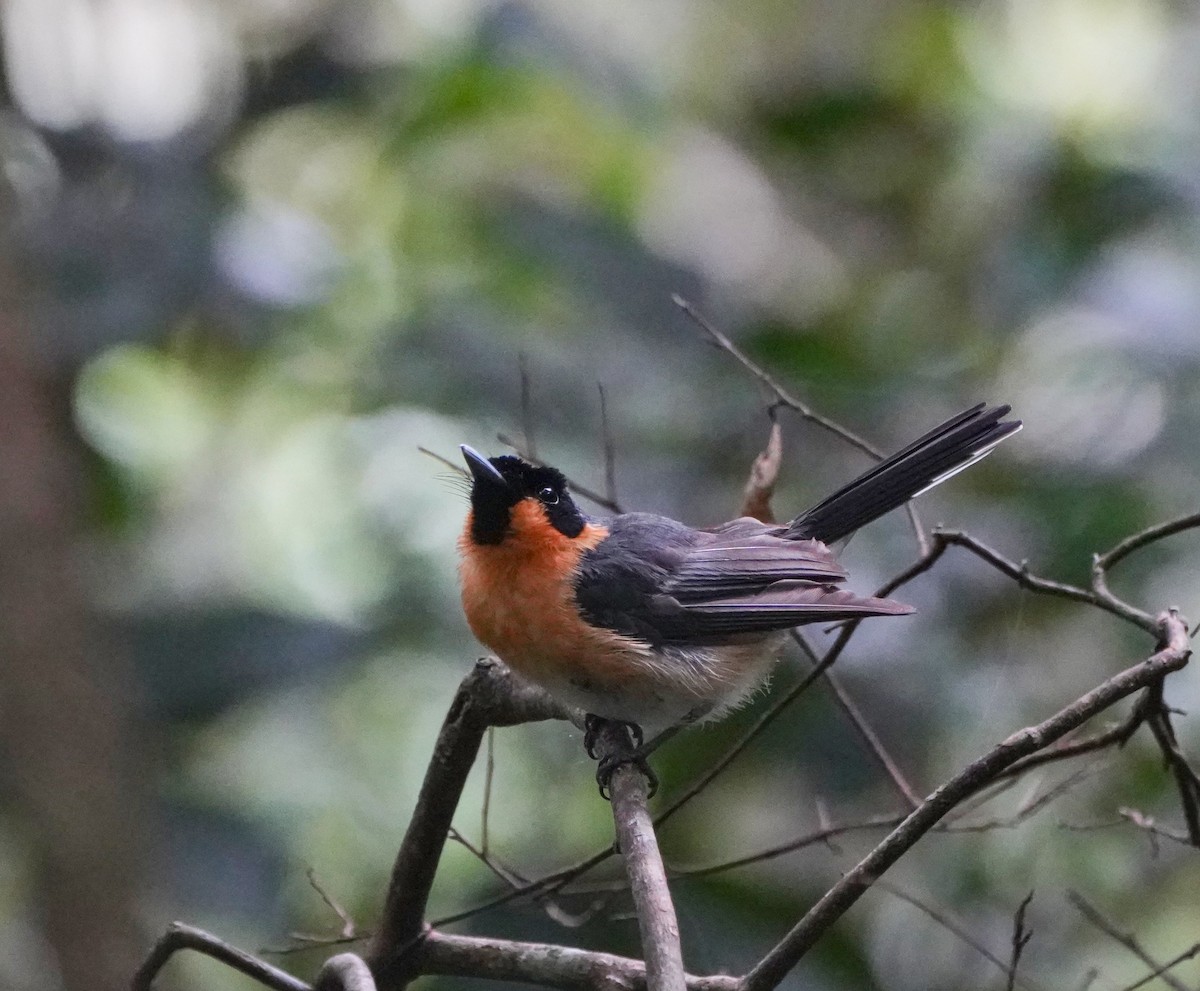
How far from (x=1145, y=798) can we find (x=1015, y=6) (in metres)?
4.27

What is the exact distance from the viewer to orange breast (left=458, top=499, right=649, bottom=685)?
10.8 ft

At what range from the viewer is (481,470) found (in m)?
3.48

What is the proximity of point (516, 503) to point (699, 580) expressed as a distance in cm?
50

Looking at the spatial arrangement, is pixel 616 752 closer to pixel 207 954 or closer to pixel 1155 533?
pixel 207 954

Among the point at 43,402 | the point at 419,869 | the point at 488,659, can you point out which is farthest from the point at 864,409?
the point at 43,402

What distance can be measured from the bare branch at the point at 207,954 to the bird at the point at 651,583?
37.3 inches

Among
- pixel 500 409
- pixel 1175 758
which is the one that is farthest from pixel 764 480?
pixel 500 409

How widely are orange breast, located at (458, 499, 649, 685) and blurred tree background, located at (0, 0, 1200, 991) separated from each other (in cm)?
86

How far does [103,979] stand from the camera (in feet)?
14.8

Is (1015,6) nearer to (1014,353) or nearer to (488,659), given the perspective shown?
(1014,353)

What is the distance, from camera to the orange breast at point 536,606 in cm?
330

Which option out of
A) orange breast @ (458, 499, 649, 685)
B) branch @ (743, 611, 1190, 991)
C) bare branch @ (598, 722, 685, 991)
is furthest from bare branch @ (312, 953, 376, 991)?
orange breast @ (458, 499, 649, 685)

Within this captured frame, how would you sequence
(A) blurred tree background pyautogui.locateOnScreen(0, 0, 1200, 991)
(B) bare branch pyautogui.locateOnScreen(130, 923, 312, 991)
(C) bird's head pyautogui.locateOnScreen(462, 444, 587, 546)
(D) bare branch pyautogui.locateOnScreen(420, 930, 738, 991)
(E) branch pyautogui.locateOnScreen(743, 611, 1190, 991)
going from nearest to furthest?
(E) branch pyautogui.locateOnScreen(743, 611, 1190, 991) → (D) bare branch pyautogui.locateOnScreen(420, 930, 738, 991) → (B) bare branch pyautogui.locateOnScreen(130, 923, 312, 991) → (C) bird's head pyautogui.locateOnScreen(462, 444, 587, 546) → (A) blurred tree background pyautogui.locateOnScreen(0, 0, 1200, 991)

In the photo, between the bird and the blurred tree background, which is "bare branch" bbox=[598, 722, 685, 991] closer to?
the bird
